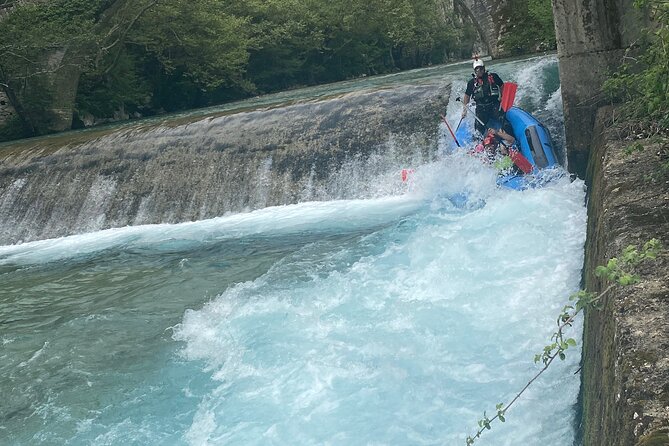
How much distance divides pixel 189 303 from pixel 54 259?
4.42m

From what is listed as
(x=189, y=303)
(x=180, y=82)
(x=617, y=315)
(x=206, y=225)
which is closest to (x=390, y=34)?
(x=180, y=82)

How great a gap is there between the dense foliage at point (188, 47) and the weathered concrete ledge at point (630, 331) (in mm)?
20137

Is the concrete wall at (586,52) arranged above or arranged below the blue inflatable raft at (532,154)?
above

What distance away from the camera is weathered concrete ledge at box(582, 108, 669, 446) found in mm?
2082

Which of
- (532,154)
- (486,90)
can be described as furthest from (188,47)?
(532,154)

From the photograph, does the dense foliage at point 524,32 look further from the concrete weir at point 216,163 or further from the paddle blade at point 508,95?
the paddle blade at point 508,95

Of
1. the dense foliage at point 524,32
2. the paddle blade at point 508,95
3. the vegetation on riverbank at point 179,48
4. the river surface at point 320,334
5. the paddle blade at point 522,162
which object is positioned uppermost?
the vegetation on riverbank at point 179,48

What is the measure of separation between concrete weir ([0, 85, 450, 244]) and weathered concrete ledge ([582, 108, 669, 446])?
6793 millimetres

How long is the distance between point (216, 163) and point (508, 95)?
5407mm

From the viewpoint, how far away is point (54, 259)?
10320 mm

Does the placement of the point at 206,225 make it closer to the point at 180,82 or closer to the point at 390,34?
the point at 180,82

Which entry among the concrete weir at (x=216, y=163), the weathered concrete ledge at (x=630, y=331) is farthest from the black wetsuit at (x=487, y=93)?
the weathered concrete ledge at (x=630, y=331)

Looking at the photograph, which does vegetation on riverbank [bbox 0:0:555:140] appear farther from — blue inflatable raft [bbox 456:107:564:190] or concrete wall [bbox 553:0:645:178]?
concrete wall [bbox 553:0:645:178]

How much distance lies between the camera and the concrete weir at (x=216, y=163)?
11.1 m
